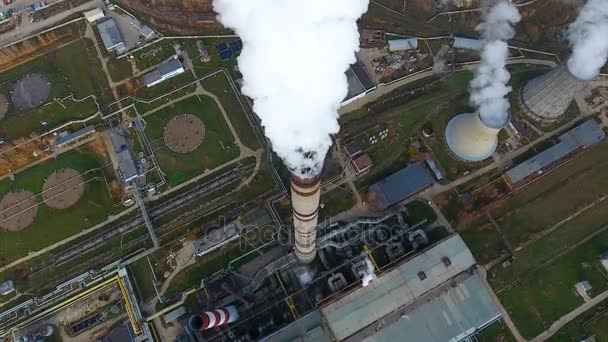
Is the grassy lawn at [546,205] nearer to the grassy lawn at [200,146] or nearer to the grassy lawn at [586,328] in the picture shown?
the grassy lawn at [586,328]

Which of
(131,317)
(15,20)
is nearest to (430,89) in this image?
(131,317)

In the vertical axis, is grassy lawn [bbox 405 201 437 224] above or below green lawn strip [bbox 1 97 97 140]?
below

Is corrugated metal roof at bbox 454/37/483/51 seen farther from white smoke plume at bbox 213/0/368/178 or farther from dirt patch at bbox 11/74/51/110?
dirt patch at bbox 11/74/51/110

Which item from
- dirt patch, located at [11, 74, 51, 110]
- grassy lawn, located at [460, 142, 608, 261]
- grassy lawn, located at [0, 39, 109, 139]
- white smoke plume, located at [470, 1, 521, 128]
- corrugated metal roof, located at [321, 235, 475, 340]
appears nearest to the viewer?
corrugated metal roof, located at [321, 235, 475, 340]

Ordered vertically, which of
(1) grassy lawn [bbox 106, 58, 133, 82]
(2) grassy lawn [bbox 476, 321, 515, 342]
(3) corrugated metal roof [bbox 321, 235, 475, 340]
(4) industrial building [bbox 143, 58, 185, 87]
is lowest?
(2) grassy lawn [bbox 476, 321, 515, 342]

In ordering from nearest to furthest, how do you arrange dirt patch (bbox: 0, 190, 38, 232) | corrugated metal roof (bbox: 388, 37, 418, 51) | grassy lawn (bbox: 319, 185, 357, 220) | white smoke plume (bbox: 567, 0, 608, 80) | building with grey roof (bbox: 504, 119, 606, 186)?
white smoke plume (bbox: 567, 0, 608, 80) < grassy lawn (bbox: 319, 185, 357, 220) < building with grey roof (bbox: 504, 119, 606, 186) < dirt patch (bbox: 0, 190, 38, 232) < corrugated metal roof (bbox: 388, 37, 418, 51)

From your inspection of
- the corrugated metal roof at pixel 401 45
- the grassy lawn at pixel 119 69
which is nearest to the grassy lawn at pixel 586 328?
the corrugated metal roof at pixel 401 45

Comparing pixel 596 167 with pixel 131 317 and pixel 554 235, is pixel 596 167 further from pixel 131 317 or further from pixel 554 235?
pixel 131 317

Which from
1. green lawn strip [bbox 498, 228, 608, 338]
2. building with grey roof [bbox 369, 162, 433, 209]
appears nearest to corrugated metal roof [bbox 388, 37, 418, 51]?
building with grey roof [bbox 369, 162, 433, 209]
